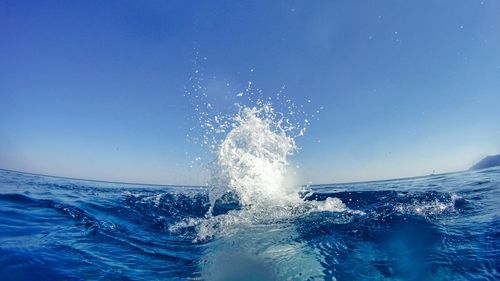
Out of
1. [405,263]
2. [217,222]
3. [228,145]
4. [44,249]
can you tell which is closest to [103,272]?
[44,249]

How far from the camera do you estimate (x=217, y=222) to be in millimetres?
9680

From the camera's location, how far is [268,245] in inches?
286

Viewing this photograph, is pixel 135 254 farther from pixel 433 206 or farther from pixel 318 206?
pixel 433 206

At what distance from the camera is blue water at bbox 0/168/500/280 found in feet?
19.0

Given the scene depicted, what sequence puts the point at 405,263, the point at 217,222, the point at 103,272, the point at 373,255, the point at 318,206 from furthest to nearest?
the point at 318,206 < the point at 217,222 < the point at 373,255 < the point at 405,263 < the point at 103,272

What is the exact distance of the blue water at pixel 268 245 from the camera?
5.79 m

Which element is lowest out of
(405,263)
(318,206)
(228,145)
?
(405,263)

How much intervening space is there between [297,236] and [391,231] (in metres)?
2.36

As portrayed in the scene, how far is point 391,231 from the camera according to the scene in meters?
7.88

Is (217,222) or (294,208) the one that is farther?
(294,208)

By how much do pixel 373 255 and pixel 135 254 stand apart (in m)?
5.17

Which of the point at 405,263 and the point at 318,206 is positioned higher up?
the point at 318,206

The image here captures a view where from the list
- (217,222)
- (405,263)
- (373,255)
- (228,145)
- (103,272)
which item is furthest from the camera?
(228,145)

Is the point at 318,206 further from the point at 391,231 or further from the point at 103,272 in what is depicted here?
the point at 103,272
